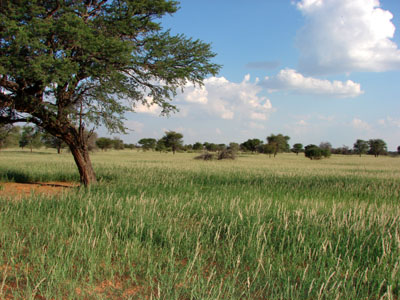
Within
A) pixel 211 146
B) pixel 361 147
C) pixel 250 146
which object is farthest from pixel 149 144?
pixel 361 147

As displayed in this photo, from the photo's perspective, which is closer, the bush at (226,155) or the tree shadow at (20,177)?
the tree shadow at (20,177)

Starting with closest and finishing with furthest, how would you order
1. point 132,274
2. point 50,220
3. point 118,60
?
point 132,274
point 50,220
point 118,60

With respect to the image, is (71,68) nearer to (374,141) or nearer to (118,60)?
(118,60)

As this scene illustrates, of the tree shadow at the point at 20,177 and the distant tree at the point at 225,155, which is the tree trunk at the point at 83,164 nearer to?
the tree shadow at the point at 20,177

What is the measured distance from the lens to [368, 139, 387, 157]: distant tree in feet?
342

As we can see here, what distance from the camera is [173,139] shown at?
89375 mm

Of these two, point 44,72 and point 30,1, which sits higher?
point 30,1

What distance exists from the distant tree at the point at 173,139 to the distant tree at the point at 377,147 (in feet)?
240

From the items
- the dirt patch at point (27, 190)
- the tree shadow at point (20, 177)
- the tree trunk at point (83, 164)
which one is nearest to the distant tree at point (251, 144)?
the tree shadow at point (20, 177)

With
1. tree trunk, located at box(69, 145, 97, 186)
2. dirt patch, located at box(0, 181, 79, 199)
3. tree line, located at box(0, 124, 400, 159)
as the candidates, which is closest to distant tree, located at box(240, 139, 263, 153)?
tree line, located at box(0, 124, 400, 159)

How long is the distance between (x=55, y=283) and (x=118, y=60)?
9.01 m

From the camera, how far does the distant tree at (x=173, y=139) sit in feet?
290

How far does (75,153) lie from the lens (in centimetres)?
1255

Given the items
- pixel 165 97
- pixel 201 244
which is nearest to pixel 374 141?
pixel 165 97
